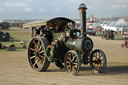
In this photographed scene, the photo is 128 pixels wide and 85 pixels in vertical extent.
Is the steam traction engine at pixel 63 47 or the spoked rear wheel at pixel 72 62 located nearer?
the spoked rear wheel at pixel 72 62

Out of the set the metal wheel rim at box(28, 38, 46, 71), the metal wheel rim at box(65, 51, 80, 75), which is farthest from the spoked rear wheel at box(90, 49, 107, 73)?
the metal wheel rim at box(28, 38, 46, 71)

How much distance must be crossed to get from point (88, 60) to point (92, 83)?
218 cm

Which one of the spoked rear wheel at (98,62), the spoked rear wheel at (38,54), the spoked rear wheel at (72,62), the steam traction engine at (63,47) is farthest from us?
the spoked rear wheel at (38,54)

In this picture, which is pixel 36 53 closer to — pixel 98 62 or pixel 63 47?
pixel 63 47

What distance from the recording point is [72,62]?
8594mm

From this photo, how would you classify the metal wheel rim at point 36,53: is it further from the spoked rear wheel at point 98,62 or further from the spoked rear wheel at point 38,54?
the spoked rear wheel at point 98,62

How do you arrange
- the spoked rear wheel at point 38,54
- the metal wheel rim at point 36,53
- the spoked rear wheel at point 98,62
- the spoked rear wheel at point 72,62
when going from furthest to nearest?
1. the metal wheel rim at point 36,53
2. the spoked rear wheel at point 38,54
3. the spoked rear wheel at point 98,62
4. the spoked rear wheel at point 72,62

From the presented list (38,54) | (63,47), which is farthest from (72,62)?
(38,54)

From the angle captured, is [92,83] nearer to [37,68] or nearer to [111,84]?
[111,84]

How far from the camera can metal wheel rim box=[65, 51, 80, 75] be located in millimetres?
8350

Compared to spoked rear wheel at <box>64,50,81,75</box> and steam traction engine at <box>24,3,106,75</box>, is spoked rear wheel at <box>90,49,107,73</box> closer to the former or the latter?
steam traction engine at <box>24,3,106,75</box>

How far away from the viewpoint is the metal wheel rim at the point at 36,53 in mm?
9742

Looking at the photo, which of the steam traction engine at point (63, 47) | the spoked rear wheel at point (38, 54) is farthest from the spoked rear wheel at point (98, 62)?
the spoked rear wheel at point (38, 54)

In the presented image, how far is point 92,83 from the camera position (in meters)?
7.40
